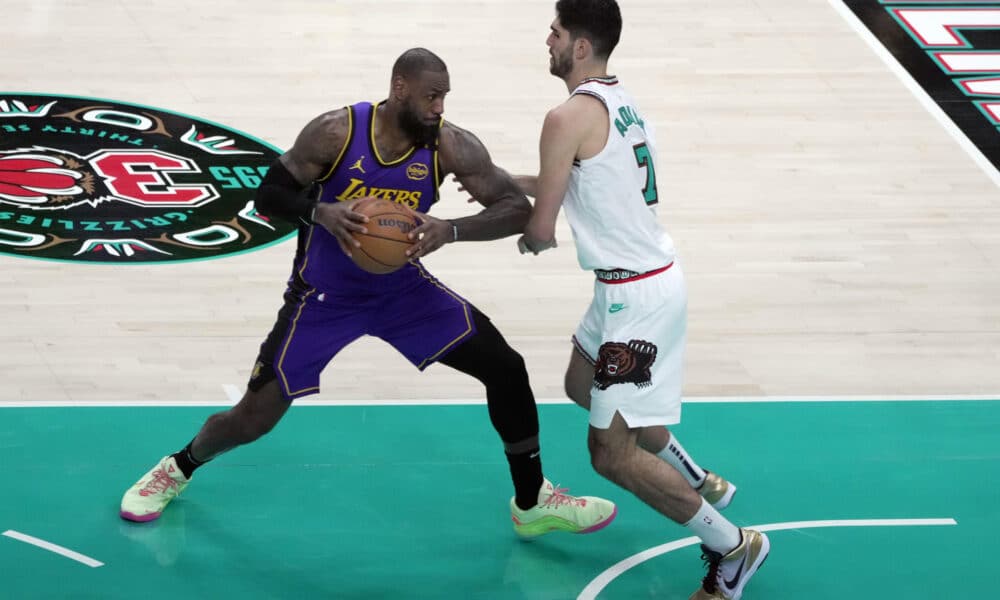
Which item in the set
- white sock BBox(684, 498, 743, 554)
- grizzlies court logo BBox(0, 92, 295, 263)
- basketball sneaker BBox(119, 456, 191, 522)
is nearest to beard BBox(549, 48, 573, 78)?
white sock BBox(684, 498, 743, 554)

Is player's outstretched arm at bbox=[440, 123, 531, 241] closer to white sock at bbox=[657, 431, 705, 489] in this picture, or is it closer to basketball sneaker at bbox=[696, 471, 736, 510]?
white sock at bbox=[657, 431, 705, 489]

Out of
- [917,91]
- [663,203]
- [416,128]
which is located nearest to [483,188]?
[416,128]

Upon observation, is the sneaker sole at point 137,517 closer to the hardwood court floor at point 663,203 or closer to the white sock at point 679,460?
the hardwood court floor at point 663,203

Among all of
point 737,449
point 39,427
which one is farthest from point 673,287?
Answer: point 39,427

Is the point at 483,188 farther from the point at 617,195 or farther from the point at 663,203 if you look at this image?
the point at 663,203

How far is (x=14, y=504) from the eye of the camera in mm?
6148

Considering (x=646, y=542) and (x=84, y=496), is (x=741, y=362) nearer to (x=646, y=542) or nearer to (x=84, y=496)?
(x=646, y=542)

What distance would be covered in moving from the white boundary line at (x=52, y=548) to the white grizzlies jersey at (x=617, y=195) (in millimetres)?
2364

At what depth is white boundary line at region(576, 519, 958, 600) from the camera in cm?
566

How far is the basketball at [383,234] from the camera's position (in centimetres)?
534

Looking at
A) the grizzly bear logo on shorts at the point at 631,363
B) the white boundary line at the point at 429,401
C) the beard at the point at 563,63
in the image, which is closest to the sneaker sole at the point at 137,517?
the white boundary line at the point at 429,401

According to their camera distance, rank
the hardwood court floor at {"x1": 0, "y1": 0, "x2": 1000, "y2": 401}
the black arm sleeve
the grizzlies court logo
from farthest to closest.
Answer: the grizzlies court logo < the hardwood court floor at {"x1": 0, "y1": 0, "x2": 1000, "y2": 401} < the black arm sleeve

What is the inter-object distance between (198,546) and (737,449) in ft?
8.82

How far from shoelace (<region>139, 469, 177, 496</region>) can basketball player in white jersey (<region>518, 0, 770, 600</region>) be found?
196 centimetres
